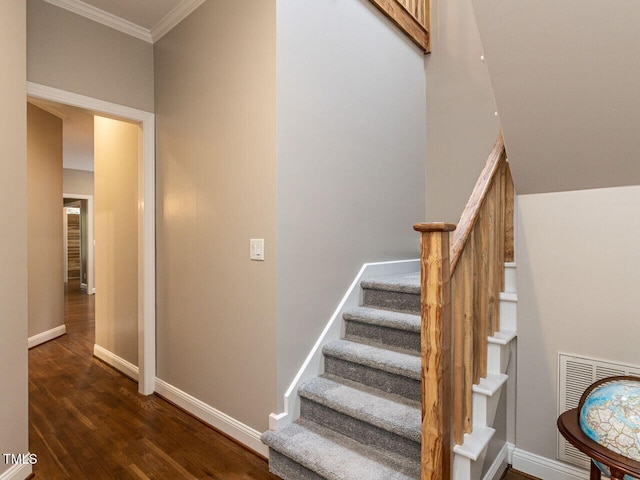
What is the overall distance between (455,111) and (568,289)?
2067 mm

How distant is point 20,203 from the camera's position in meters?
1.93

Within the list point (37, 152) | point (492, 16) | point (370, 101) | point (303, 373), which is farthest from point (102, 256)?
point (492, 16)

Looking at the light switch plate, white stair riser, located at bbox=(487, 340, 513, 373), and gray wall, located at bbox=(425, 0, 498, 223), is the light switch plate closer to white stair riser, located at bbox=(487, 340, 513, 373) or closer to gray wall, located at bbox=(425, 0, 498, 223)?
white stair riser, located at bbox=(487, 340, 513, 373)

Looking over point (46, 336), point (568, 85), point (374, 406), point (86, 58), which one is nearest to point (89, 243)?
point (46, 336)

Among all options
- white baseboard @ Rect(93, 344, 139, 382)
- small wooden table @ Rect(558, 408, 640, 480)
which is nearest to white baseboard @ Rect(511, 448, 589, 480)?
small wooden table @ Rect(558, 408, 640, 480)

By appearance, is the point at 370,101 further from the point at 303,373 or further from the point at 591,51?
the point at 303,373

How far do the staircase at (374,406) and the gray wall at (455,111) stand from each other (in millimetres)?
1404

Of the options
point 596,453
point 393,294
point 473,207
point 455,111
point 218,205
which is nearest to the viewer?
point 596,453

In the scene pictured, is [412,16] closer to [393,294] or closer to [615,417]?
[393,294]

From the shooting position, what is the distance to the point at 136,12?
2.71m

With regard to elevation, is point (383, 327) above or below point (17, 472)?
above

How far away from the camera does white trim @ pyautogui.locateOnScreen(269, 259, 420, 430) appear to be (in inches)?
84.3

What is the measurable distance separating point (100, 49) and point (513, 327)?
133 inches

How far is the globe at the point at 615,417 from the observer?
1289 mm
